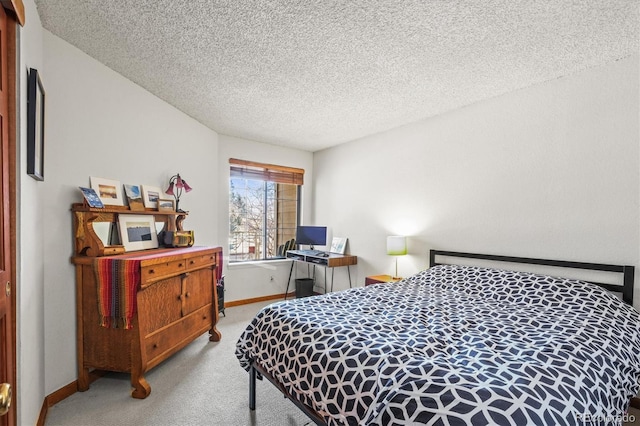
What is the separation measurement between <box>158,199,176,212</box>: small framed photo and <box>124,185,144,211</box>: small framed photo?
200mm

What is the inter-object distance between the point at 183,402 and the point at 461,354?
1.86 m

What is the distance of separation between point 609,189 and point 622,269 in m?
0.58

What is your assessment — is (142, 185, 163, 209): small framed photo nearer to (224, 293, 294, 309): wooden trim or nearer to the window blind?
the window blind

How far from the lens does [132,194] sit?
107 inches

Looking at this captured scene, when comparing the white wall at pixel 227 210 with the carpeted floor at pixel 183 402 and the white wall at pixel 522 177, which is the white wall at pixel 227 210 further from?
the carpeted floor at pixel 183 402

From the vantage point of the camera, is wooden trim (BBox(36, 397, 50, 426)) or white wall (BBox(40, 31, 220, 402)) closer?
wooden trim (BBox(36, 397, 50, 426))

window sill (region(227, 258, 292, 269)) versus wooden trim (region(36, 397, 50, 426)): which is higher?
window sill (region(227, 258, 292, 269))

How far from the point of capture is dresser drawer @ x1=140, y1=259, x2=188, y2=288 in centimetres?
222

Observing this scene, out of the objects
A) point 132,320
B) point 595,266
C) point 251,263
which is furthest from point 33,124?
point 595,266

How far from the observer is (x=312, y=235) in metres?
4.58

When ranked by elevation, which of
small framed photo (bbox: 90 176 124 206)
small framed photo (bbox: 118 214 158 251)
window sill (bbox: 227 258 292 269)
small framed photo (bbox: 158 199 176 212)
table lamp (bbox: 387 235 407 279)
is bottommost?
window sill (bbox: 227 258 292 269)

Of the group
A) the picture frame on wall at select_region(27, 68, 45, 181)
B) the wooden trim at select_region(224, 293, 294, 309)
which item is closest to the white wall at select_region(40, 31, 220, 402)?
the picture frame on wall at select_region(27, 68, 45, 181)

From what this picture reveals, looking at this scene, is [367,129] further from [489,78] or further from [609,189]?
[609,189]

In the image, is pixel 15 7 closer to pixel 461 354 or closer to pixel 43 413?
pixel 43 413
